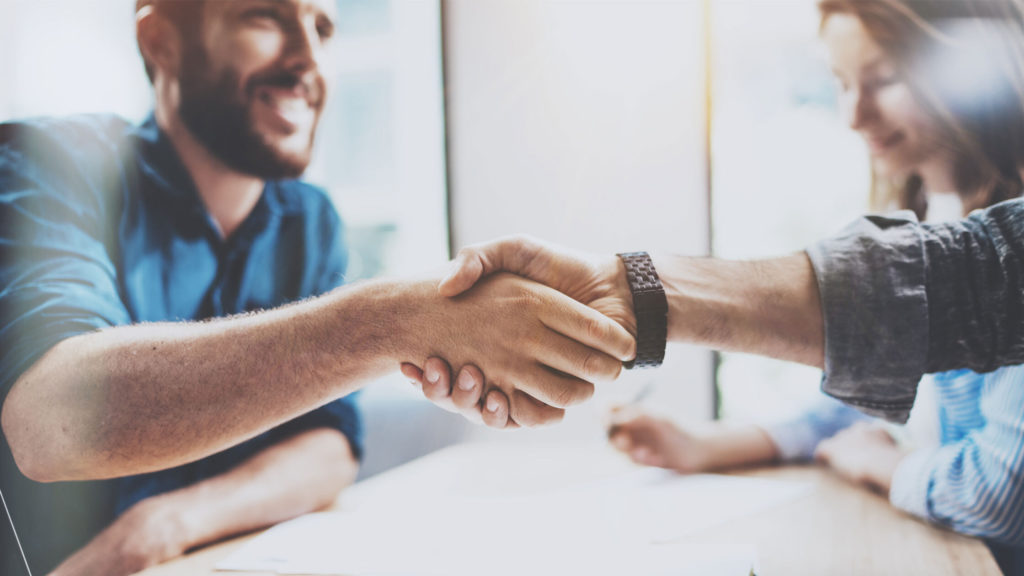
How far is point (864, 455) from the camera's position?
1.25 meters

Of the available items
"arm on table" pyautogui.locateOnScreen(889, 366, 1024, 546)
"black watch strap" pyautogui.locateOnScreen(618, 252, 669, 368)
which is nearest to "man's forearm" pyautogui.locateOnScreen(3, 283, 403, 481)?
"black watch strap" pyautogui.locateOnScreen(618, 252, 669, 368)

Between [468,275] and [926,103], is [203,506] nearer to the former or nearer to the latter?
[468,275]

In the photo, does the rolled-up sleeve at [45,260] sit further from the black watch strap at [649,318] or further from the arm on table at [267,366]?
the black watch strap at [649,318]

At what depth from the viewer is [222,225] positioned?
121 centimetres

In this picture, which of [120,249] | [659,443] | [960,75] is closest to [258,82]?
[120,249]

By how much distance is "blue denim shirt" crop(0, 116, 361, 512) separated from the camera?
2.69ft

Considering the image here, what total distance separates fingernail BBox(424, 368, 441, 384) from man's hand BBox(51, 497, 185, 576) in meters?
0.42

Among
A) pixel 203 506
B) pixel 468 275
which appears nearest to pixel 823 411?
pixel 468 275

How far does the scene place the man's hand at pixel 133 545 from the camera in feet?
2.82

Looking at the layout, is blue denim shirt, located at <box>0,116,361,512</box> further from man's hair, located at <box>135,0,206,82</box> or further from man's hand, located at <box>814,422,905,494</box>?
man's hand, located at <box>814,422,905,494</box>

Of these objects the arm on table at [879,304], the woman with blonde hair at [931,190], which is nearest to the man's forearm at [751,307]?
the arm on table at [879,304]

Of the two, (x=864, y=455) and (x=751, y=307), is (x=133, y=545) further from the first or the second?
(x=864, y=455)

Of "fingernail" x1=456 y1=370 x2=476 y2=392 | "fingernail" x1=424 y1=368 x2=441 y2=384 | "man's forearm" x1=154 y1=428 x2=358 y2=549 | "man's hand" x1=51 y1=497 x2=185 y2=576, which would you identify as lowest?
"man's forearm" x1=154 y1=428 x2=358 y2=549

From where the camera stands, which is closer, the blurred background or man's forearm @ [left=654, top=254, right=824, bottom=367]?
man's forearm @ [left=654, top=254, right=824, bottom=367]
